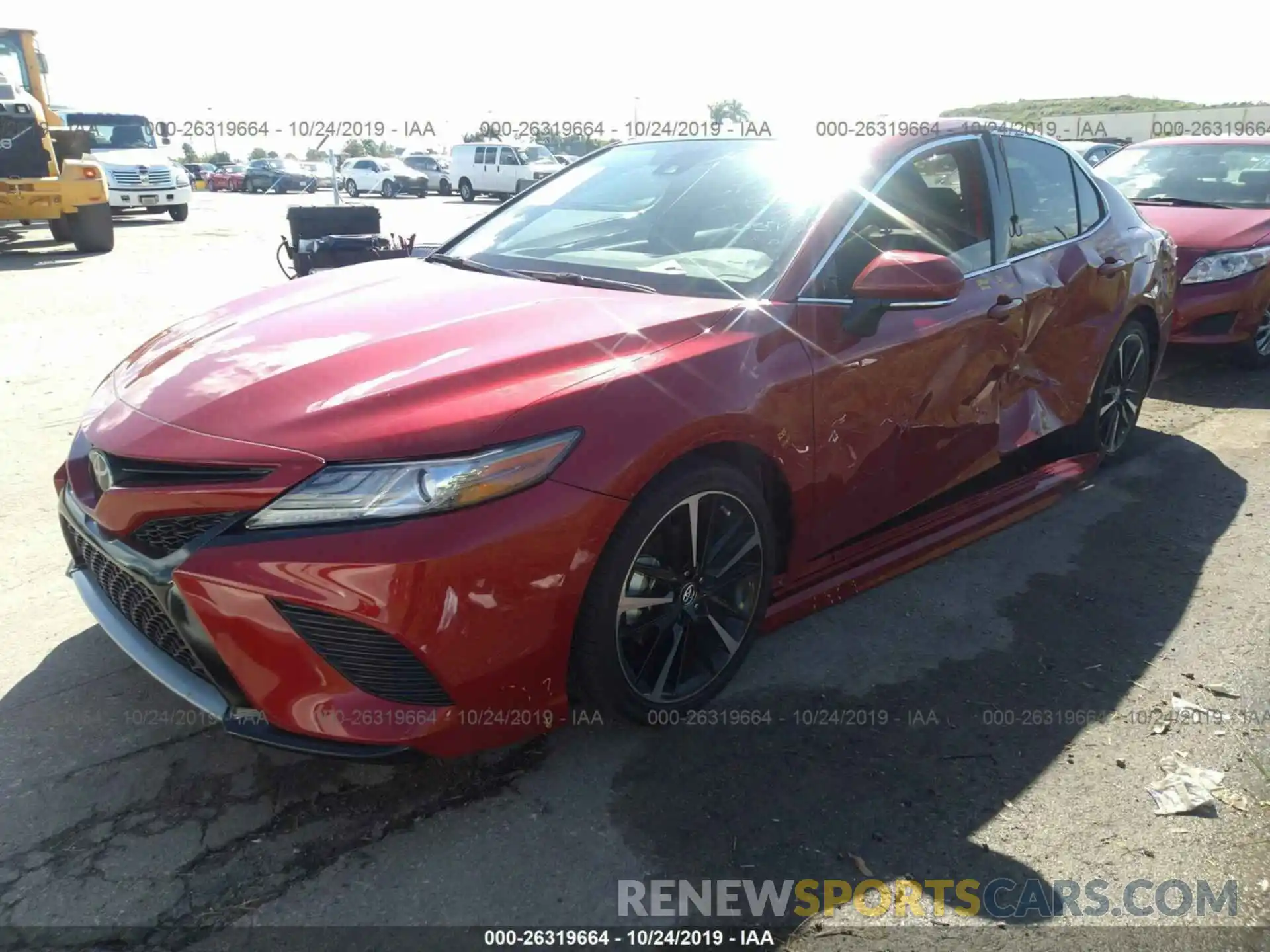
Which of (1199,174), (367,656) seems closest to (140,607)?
(367,656)

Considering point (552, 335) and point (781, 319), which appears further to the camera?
point (781, 319)

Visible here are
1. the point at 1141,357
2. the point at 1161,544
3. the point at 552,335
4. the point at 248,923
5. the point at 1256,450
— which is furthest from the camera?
the point at 1256,450

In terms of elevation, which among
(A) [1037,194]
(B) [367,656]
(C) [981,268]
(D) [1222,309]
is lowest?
(D) [1222,309]

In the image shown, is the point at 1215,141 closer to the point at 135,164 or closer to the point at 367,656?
the point at 367,656

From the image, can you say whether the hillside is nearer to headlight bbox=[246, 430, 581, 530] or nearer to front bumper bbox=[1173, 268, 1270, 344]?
front bumper bbox=[1173, 268, 1270, 344]

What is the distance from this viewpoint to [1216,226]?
22.1 ft

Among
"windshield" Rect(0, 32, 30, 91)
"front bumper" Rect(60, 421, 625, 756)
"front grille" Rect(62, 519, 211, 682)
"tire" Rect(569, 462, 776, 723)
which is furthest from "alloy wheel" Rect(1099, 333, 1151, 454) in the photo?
"windshield" Rect(0, 32, 30, 91)

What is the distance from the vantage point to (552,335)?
2.53m

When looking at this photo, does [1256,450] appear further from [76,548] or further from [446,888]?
[76,548]

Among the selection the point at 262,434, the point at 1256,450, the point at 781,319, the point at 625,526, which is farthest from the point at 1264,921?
the point at 1256,450

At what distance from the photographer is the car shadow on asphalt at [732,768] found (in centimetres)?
225

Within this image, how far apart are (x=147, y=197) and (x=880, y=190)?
18993 millimetres

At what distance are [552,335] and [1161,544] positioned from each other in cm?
298

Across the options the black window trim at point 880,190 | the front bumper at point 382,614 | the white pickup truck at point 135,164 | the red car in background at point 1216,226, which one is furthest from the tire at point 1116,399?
the white pickup truck at point 135,164
